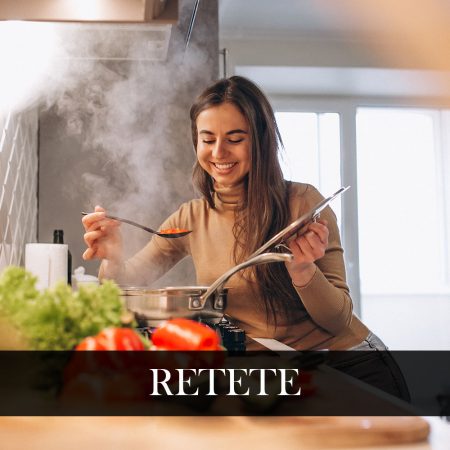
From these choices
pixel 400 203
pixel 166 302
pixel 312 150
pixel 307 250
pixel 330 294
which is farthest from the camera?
pixel 400 203

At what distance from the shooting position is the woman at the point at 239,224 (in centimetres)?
217

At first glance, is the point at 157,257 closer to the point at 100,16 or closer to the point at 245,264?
the point at 100,16

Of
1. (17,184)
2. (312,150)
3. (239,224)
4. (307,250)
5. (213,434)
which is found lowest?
(213,434)

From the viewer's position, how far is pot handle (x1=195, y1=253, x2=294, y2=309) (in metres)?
1.03

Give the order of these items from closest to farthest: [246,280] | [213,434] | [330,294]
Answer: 1. [213,434]
2. [330,294]
3. [246,280]

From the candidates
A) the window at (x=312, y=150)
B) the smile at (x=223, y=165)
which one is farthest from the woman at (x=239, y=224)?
the window at (x=312, y=150)

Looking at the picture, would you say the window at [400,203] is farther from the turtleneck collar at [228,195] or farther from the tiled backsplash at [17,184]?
the tiled backsplash at [17,184]

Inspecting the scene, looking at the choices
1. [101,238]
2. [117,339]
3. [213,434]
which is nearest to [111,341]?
[117,339]

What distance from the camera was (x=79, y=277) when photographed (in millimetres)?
2264

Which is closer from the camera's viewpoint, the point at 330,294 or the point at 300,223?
the point at 300,223

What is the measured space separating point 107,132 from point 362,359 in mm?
1344

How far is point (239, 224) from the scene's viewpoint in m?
2.47

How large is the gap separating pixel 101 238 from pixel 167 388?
1.57 metres

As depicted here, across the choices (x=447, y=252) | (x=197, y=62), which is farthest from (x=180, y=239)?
(x=447, y=252)
